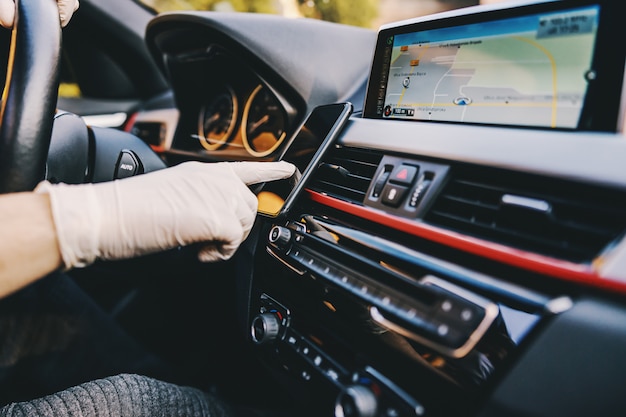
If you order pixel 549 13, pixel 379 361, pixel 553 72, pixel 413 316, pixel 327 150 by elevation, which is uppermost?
pixel 549 13

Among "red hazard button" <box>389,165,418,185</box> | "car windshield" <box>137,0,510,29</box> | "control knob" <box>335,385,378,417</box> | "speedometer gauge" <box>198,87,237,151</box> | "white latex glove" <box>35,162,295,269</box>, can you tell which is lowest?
"control knob" <box>335,385,378,417</box>

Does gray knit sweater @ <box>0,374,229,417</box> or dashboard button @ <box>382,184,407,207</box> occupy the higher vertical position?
dashboard button @ <box>382,184,407,207</box>

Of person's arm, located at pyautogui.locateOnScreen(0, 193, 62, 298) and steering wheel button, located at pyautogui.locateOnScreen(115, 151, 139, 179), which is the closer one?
person's arm, located at pyautogui.locateOnScreen(0, 193, 62, 298)

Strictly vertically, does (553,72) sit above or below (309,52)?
above

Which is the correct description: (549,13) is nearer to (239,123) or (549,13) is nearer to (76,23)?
(239,123)

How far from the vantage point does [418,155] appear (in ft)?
3.59

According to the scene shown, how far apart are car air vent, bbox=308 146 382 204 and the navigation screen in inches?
5.5

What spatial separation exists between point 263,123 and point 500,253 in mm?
1164

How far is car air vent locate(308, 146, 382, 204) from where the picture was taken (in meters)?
1.20

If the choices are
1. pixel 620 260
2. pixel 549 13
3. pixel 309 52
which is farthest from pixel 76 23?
pixel 620 260

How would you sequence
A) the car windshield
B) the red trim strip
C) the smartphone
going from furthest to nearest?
the car windshield
the smartphone
the red trim strip

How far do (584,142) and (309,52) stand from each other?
1.03 m

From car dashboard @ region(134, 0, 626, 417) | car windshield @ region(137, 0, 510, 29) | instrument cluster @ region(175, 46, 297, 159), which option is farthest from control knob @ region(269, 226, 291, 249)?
car windshield @ region(137, 0, 510, 29)

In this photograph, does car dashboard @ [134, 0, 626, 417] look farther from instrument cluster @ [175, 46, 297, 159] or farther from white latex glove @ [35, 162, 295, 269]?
instrument cluster @ [175, 46, 297, 159]
